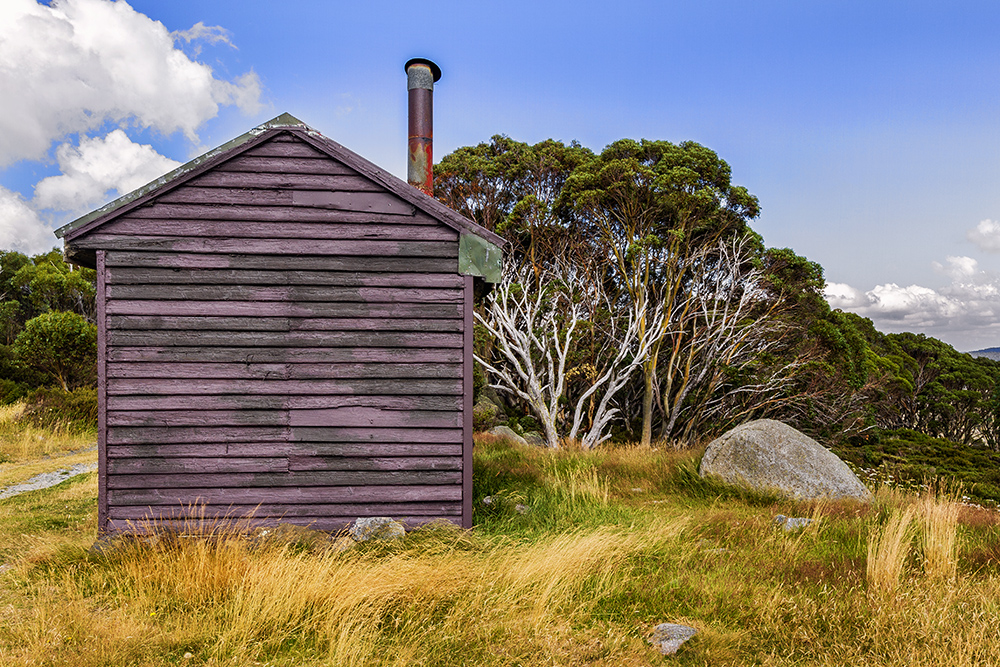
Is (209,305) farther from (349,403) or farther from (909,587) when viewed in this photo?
(909,587)

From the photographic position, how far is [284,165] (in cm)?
641

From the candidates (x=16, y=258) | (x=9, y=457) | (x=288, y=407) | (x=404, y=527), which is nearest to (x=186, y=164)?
(x=288, y=407)

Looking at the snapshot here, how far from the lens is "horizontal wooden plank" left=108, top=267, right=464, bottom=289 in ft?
20.2

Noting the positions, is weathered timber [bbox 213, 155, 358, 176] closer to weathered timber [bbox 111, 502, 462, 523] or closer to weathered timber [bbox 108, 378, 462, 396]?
weathered timber [bbox 108, 378, 462, 396]

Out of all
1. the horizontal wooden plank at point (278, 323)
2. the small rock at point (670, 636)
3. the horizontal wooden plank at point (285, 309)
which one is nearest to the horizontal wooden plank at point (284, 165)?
the horizontal wooden plank at point (285, 309)

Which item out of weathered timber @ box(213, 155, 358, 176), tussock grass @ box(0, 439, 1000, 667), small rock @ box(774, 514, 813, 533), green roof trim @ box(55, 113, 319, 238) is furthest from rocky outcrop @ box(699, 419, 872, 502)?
green roof trim @ box(55, 113, 319, 238)

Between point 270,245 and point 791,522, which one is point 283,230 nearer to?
point 270,245

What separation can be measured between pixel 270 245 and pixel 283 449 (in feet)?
7.37

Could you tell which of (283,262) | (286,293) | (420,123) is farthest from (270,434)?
(420,123)

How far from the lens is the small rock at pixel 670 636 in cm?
Answer: 406

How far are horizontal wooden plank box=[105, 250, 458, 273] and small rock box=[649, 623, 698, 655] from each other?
4.02 meters

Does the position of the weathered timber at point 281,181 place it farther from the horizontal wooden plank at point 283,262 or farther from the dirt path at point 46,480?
the dirt path at point 46,480

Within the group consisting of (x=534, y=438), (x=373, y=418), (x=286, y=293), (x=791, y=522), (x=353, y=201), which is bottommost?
(x=534, y=438)

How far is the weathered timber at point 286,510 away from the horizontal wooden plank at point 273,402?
1.06 meters
